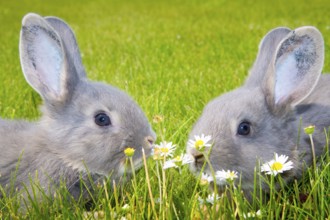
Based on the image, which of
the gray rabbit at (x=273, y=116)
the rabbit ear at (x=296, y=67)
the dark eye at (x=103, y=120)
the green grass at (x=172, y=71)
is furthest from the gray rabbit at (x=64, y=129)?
the rabbit ear at (x=296, y=67)

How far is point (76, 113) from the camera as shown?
13.8 feet

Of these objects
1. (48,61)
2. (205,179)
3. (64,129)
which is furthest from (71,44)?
(205,179)

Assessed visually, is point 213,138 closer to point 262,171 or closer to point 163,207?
point 262,171

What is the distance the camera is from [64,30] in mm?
4770

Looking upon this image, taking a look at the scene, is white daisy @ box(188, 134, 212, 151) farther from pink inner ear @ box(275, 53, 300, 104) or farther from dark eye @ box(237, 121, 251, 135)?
pink inner ear @ box(275, 53, 300, 104)

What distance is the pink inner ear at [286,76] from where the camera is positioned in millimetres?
4508

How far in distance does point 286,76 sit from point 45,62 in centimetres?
178

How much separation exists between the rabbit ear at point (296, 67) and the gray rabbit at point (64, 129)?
38.4 inches

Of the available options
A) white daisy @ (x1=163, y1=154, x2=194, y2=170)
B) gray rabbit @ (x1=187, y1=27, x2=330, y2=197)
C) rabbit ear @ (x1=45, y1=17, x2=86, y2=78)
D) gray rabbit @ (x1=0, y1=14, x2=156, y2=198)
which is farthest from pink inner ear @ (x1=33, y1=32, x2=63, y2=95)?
white daisy @ (x1=163, y1=154, x2=194, y2=170)

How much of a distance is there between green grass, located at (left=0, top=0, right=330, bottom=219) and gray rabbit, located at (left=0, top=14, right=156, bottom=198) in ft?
0.58

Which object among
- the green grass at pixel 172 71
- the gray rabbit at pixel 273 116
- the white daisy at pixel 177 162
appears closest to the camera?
the white daisy at pixel 177 162

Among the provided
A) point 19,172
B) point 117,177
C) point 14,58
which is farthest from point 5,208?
point 14,58

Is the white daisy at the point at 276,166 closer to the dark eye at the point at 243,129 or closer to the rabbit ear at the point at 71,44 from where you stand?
the dark eye at the point at 243,129

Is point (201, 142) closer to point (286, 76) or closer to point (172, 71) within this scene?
point (286, 76)
